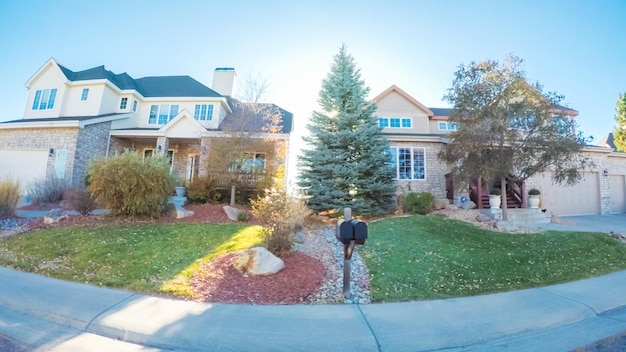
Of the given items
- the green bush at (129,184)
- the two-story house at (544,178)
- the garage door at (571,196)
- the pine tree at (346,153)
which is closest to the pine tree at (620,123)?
the two-story house at (544,178)

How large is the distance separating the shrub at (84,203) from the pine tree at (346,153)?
8.00m

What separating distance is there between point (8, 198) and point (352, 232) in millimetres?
12627

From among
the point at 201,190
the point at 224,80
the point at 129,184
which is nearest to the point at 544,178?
the point at 201,190

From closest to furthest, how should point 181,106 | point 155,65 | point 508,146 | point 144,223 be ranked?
point 144,223
point 508,146
point 181,106
point 155,65

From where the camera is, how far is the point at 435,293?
4.90 m

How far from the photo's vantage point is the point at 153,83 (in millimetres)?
20328

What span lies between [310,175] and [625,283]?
1006 cm

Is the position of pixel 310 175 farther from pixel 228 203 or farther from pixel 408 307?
pixel 408 307

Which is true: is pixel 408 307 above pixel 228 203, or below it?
below

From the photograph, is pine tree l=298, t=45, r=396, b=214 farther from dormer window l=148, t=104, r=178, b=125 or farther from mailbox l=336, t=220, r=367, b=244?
dormer window l=148, t=104, r=178, b=125

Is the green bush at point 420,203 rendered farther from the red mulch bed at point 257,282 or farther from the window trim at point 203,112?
the window trim at point 203,112

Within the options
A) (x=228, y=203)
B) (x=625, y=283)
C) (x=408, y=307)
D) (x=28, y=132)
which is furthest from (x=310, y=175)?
(x=28, y=132)

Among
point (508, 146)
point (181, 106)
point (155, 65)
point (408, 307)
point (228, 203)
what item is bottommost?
point (408, 307)

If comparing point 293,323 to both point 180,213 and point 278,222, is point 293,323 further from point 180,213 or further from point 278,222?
point 180,213
